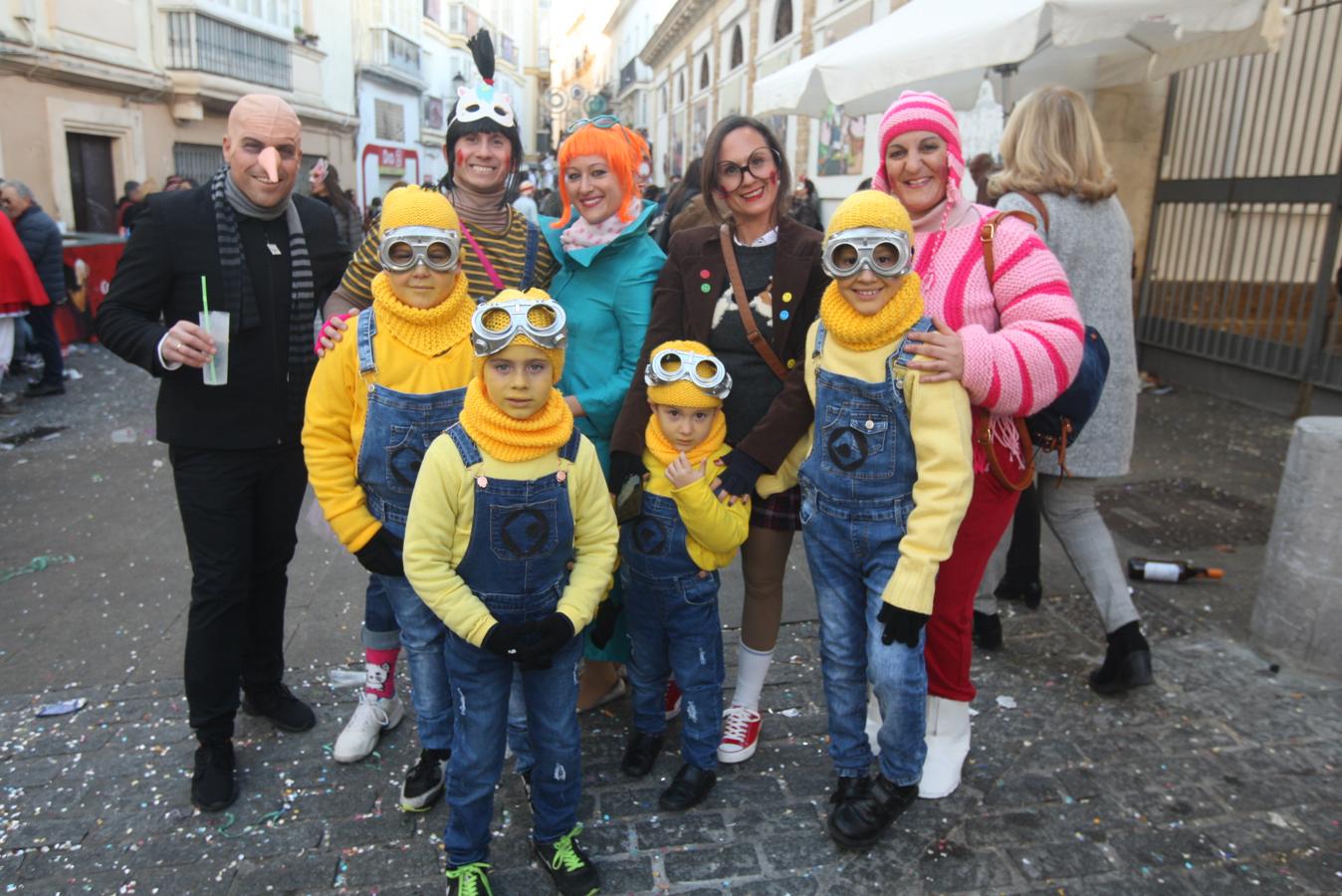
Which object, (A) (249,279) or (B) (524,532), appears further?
(A) (249,279)

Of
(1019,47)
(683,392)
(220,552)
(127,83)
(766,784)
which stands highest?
(127,83)

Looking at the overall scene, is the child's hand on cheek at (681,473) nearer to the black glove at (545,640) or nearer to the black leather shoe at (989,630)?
the black glove at (545,640)

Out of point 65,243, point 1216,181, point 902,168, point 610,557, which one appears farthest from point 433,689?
point 65,243

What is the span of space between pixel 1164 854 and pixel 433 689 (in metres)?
2.09

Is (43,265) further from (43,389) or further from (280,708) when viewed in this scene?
(280,708)

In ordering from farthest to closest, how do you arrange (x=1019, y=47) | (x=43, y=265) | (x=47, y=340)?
(x=43, y=265) < (x=47, y=340) < (x=1019, y=47)

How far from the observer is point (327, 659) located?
3789 mm

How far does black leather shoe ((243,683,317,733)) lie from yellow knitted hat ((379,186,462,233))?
1754 millimetres

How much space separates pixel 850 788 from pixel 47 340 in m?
8.94

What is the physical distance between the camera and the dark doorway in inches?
589

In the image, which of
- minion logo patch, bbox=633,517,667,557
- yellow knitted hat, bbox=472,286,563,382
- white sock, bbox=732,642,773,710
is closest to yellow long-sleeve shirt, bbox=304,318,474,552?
yellow knitted hat, bbox=472,286,563,382

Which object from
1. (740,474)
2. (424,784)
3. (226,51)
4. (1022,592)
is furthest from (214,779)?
(226,51)

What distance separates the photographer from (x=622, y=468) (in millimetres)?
2730

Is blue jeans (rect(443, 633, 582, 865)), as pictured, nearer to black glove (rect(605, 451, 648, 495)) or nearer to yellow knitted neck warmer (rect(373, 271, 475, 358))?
black glove (rect(605, 451, 648, 495))
